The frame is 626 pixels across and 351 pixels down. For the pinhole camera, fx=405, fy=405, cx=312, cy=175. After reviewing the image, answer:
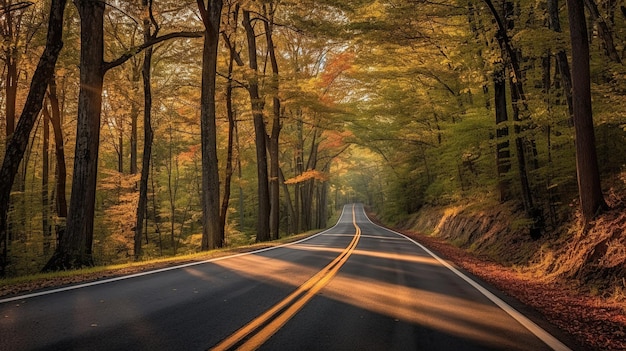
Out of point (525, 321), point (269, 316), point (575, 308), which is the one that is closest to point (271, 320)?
point (269, 316)

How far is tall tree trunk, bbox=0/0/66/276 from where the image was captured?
9242mm

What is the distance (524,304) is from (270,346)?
14.3ft

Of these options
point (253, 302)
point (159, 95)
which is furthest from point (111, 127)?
point (253, 302)

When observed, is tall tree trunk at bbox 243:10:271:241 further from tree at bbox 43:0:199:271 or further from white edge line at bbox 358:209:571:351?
white edge line at bbox 358:209:571:351

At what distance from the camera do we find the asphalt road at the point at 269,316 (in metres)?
3.85

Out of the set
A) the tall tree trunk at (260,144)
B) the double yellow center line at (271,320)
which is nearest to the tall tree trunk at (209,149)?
the tall tree trunk at (260,144)

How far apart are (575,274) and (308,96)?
47.2 feet

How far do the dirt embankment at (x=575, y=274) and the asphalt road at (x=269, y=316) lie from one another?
24.9 inches

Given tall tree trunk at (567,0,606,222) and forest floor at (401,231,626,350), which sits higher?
→ tall tree trunk at (567,0,606,222)

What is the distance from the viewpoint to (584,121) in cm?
809

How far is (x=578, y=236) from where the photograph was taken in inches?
338

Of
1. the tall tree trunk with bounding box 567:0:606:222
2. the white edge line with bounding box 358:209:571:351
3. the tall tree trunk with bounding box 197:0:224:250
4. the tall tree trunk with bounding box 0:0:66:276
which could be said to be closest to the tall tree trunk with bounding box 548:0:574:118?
the tall tree trunk with bounding box 567:0:606:222

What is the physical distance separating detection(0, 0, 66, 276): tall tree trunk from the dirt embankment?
10.8 meters

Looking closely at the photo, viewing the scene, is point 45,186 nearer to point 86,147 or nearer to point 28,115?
point 86,147
